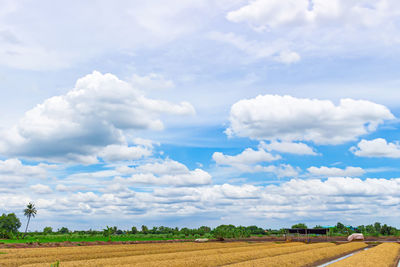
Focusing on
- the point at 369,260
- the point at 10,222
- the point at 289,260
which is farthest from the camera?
the point at 10,222

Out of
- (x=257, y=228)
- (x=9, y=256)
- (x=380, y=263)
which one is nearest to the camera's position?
(x=380, y=263)

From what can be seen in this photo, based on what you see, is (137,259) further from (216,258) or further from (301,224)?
(301,224)

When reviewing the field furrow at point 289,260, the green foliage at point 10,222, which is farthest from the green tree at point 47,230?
the field furrow at point 289,260

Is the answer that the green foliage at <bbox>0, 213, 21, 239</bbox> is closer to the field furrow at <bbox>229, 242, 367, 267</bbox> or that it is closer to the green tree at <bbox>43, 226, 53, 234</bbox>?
the green tree at <bbox>43, 226, 53, 234</bbox>

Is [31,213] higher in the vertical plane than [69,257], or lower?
higher

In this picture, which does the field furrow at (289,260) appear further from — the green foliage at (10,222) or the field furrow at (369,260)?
the green foliage at (10,222)

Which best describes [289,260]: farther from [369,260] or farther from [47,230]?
[47,230]

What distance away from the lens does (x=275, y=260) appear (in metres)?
37.3

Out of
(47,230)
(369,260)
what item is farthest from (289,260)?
(47,230)

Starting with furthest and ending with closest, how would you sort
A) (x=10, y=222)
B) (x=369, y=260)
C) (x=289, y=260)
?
(x=10, y=222) < (x=369, y=260) < (x=289, y=260)

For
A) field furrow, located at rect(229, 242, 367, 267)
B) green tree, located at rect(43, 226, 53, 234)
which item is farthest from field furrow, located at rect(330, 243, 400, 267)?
green tree, located at rect(43, 226, 53, 234)

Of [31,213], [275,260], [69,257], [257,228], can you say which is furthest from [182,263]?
[257,228]

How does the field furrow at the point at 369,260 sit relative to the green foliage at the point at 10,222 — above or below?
below

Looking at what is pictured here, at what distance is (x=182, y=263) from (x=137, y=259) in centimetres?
714
